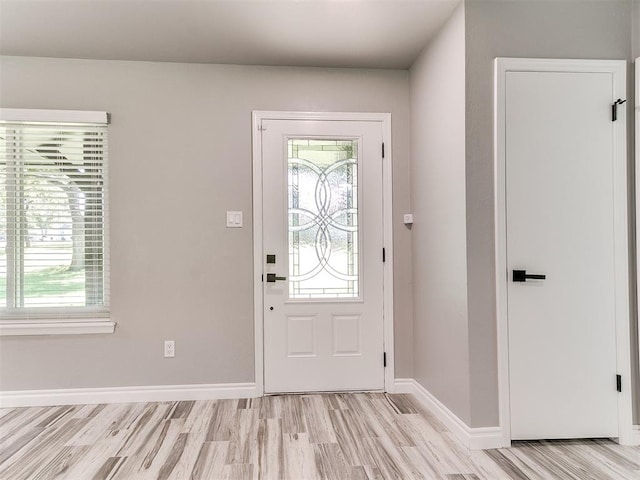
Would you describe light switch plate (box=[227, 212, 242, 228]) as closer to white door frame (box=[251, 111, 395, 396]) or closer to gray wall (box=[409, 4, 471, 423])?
white door frame (box=[251, 111, 395, 396])

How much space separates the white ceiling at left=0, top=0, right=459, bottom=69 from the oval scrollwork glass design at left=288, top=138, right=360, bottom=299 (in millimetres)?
655

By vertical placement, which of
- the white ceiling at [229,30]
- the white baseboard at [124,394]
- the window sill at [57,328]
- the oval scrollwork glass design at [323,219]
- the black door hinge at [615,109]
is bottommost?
the white baseboard at [124,394]

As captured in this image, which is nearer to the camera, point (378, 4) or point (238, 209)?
point (378, 4)

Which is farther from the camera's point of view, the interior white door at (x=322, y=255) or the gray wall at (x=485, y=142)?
the interior white door at (x=322, y=255)

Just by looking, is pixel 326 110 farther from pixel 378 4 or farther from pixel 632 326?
pixel 632 326

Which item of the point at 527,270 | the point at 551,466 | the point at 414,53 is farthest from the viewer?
the point at 414,53

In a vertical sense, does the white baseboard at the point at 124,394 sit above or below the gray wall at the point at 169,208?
below

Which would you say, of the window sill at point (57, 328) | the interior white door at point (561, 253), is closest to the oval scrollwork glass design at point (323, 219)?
the interior white door at point (561, 253)

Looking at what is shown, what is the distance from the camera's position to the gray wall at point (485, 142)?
→ 2.04m

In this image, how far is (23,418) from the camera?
7.93 ft

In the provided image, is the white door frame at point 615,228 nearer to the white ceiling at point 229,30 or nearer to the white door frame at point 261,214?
the white ceiling at point 229,30

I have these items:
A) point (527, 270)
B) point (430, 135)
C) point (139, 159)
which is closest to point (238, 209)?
point (139, 159)

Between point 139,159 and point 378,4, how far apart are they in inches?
76.2

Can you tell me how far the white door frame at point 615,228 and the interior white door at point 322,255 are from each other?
3.19ft
